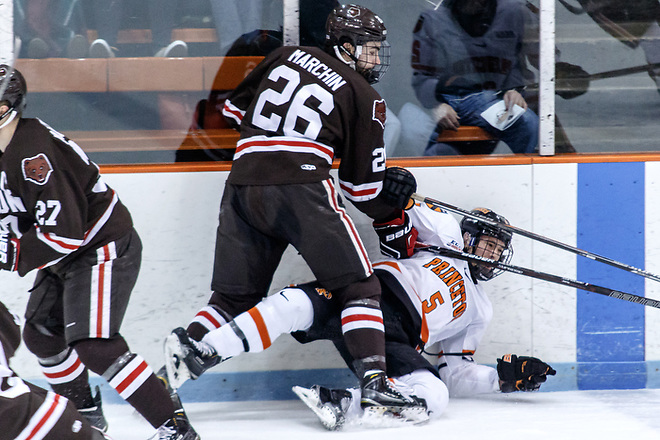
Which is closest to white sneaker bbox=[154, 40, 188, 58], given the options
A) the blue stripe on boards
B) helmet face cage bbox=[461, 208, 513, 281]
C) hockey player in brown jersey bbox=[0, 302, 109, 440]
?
helmet face cage bbox=[461, 208, 513, 281]

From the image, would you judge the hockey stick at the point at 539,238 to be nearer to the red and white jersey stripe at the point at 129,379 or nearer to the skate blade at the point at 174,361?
the skate blade at the point at 174,361

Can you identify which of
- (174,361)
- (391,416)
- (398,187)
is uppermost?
(398,187)

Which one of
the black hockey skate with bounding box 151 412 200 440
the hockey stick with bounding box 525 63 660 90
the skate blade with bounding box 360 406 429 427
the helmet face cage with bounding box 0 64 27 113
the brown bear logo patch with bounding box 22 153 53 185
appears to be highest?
the helmet face cage with bounding box 0 64 27 113

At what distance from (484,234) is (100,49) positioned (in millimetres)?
1555

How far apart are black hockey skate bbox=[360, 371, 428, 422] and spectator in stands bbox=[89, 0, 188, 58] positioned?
1.39m

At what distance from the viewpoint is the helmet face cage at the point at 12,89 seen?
2.05 metres

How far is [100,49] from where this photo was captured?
2789 millimetres

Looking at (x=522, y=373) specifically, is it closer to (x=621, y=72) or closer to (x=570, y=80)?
(x=570, y=80)

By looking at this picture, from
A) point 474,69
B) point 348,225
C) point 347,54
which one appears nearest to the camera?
point 348,225

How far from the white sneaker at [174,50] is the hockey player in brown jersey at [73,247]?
0.74 metres

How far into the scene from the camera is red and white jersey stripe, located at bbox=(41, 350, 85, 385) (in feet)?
7.72

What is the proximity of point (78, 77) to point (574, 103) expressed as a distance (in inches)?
73.4

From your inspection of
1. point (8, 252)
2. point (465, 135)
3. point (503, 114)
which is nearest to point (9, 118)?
point (8, 252)

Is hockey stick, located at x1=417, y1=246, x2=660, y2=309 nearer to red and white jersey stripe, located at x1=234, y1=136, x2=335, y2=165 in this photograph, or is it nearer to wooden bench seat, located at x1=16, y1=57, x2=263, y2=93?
red and white jersey stripe, located at x1=234, y1=136, x2=335, y2=165
